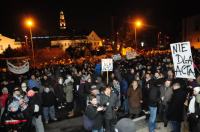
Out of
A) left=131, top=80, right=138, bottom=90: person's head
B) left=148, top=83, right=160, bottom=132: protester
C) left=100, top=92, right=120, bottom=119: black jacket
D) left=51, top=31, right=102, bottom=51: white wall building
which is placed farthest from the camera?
left=51, top=31, right=102, bottom=51: white wall building

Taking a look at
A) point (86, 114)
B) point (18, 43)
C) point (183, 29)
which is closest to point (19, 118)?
point (86, 114)

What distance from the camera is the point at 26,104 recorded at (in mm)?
8359

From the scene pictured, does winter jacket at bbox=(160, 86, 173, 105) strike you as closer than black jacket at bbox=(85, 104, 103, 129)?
No

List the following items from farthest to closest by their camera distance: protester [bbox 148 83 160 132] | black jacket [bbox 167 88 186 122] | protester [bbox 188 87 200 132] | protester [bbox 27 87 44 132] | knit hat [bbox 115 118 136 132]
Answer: protester [bbox 148 83 160 132] < protester [bbox 27 87 44 132] < black jacket [bbox 167 88 186 122] < protester [bbox 188 87 200 132] < knit hat [bbox 115 118 136 132]

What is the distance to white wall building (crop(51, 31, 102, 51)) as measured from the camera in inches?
3812

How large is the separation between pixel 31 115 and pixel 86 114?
177 centimetres

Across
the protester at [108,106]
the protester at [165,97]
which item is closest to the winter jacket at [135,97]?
the protester at [165,97]

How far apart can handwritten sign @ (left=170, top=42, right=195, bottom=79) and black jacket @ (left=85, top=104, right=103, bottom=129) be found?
8.62 ft

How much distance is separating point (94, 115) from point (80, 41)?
97469 millimetres

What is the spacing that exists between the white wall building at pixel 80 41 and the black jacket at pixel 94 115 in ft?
284

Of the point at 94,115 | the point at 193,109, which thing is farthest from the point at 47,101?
the point at 193,109

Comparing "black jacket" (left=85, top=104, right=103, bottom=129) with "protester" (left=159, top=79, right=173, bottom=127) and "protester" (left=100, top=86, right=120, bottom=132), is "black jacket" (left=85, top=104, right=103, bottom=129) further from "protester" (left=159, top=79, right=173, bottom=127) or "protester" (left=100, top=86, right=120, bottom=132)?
"protester" (left=159, top=79, right=173, bottom=127)

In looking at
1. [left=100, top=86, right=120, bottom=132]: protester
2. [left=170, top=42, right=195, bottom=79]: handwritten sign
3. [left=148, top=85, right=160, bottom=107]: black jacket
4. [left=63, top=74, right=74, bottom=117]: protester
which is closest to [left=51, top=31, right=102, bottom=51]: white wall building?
[left=63, top=74, right=74, bottom=117]: protester

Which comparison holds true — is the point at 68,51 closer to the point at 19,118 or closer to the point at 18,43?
the point at 18,43
